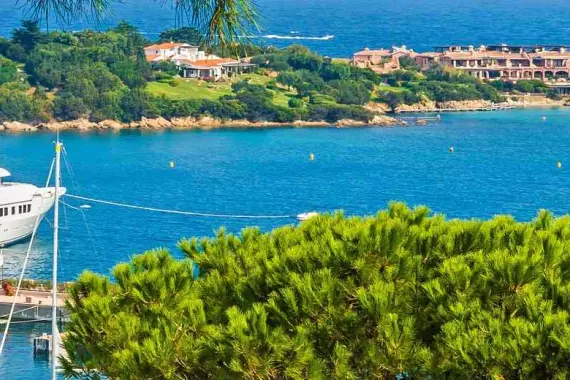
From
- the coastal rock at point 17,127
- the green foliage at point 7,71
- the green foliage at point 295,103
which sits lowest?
the coastal rock at point 17,127

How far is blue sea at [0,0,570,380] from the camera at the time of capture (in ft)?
109

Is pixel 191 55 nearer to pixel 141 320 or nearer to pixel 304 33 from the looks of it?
pixel 304 33

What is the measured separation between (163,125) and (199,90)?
4.70 meters

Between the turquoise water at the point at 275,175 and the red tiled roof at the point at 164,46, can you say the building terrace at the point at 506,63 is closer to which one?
the turquoise water at the point at 275,175

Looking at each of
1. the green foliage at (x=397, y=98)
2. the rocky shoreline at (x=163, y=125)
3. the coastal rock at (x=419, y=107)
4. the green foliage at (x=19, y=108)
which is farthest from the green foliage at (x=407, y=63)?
the green foliage at (x=19, y=108)

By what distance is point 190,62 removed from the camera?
66500 millimetres

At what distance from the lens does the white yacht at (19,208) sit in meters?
32.0

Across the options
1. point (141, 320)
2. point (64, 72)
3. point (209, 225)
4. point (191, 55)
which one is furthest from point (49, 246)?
point (191, 55)

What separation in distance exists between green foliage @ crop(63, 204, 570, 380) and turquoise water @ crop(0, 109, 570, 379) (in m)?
19.2

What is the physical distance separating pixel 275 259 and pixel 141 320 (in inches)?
34.4

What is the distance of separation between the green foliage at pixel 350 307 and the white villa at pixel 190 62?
56.4 m

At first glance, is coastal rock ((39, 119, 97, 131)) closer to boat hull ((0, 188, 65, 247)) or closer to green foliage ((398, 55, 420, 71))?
green foliage ((398, 55, 420, 71))

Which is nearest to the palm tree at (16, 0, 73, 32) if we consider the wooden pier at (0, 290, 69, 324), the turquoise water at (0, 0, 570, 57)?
the wooden pier at (0, 290, 69, 324)

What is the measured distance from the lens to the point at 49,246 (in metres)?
32.2
